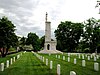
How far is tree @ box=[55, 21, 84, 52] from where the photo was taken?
82.9m

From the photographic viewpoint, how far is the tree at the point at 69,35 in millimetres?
82938

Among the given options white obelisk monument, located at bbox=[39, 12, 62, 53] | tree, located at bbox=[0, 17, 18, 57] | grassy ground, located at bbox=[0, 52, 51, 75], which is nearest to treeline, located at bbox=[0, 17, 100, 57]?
tree, located at bbox=[0, 17, 18, 57]

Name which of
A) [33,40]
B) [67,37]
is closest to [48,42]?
[67,37]

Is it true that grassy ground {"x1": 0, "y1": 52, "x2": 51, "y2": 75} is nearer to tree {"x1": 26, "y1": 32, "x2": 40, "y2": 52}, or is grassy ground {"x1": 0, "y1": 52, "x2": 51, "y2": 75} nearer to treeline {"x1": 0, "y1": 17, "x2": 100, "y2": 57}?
treeline {"x1": 0, "y1": 17, "x2": 100, "y2": 57}

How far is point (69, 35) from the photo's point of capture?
3305 inches

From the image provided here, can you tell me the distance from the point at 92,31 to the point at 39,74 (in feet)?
156

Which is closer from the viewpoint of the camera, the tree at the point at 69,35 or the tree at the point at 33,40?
the tree at the point at 69,35

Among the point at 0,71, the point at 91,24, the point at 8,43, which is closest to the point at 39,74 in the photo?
the point at 0,71

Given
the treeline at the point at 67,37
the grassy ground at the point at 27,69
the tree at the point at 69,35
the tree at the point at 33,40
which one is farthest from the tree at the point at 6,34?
the tree at the point at 33,40

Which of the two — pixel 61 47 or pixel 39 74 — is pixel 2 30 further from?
pixel 61 47

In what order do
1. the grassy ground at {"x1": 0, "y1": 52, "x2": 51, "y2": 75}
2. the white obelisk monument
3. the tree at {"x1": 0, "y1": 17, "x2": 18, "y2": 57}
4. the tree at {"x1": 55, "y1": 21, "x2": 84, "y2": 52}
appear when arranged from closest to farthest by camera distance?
the grassy ground at {"x1": 0, "y1": 52, "x2": 51, "y2": 75} < the tree at {"x1": 0, "y1": 17, "x2": 18, "y2": 57} < the white obelisk monument < the tree at {"x1": 55, "y1": 21, "x2": 84, "y2": 52}

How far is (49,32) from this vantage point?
6531 cm

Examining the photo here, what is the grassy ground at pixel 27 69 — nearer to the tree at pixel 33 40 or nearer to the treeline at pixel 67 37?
the treeline at pixel 67 37

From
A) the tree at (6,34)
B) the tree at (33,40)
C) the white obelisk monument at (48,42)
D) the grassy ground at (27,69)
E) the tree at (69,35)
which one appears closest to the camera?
the grassy ground at (27,69)
